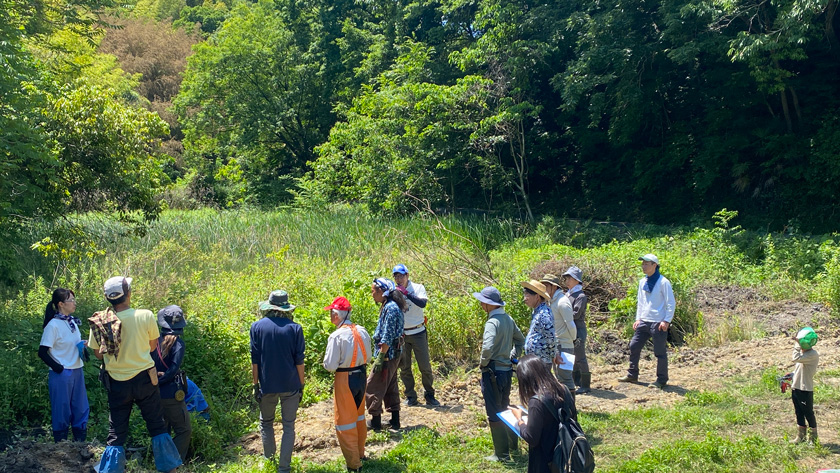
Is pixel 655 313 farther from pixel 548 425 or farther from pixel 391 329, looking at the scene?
pixel 548 425

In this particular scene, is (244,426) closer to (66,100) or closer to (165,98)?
(66,100)

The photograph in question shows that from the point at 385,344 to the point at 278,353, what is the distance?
4.65ft

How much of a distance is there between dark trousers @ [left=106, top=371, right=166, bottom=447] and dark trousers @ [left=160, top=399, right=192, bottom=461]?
26 centimetres

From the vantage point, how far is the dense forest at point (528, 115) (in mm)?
11531

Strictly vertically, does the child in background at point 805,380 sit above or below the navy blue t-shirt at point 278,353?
below

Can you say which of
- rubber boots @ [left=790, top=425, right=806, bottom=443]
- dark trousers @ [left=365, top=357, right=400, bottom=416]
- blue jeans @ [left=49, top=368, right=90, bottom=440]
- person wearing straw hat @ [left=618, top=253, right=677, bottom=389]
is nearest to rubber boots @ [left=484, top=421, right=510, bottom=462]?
dark trousers @ [left=365, top=357, right=400, bottom=416]

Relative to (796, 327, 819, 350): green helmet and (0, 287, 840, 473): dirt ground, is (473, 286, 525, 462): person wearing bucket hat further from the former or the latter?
(796, 327, 819, 350): green helmet

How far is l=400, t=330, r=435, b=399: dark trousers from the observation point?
25.6 ft

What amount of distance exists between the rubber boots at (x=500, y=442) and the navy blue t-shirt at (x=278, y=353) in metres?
1.92

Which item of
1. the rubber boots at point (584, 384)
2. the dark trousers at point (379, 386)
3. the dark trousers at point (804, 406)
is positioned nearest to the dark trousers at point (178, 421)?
the dark trousers at point (379, 386)

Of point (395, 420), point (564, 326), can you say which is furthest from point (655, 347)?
point (395, 420)

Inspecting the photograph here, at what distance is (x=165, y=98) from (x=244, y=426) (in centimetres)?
4711

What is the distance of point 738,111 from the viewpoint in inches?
827

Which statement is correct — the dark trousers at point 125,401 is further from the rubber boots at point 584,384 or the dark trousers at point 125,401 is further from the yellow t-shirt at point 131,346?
the rubber boots at point 584,384
